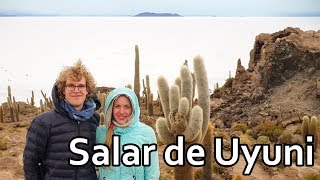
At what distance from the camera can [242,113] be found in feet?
70.7

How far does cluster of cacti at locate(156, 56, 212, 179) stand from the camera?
786 cm

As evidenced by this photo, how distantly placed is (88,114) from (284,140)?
11.4 meters

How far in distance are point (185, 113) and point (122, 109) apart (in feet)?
11.8

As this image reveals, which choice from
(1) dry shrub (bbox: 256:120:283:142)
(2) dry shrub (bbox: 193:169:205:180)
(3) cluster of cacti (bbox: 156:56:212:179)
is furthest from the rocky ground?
(3) cluster of cacti (bbox: 156:56:212:179)

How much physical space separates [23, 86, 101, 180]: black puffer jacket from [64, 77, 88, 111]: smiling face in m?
0.11

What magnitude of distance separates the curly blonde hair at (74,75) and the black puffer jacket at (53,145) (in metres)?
0.14

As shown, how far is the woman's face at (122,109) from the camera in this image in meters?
4.44

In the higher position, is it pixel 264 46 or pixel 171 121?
pixel 264 46

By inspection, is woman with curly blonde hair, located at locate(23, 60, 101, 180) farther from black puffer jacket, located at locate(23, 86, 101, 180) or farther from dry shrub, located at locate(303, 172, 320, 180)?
dry shrub, located at locate(303, 172, 320, 180)

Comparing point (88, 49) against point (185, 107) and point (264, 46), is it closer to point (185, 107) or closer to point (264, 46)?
point (264, 46)

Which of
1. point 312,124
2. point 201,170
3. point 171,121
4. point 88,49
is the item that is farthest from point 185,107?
point 88,49

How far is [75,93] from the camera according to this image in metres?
Answer: 4.37

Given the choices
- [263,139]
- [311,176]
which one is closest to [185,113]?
[311,176]

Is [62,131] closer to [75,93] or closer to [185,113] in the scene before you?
[75,93]
